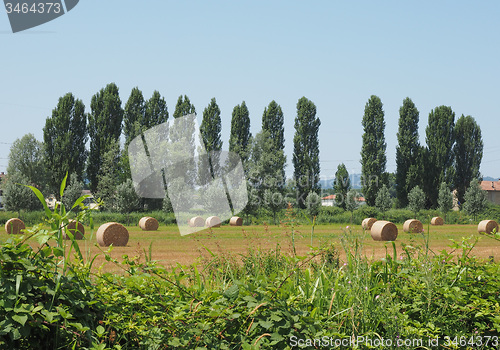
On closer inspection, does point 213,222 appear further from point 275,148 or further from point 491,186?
point 491,186

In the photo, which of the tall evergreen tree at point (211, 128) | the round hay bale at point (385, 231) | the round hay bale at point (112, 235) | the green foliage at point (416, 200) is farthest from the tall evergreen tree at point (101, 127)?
the round hay bale at point (385, 231)

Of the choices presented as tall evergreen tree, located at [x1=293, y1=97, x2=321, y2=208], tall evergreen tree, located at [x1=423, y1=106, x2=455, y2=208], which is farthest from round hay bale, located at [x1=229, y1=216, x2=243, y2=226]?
tall evergreen tree, located at [x1=423, y1=106, x2=455, y2=208]

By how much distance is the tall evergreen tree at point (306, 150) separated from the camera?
131 feet

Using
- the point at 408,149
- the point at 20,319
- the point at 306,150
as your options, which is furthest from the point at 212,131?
the point at 20,319

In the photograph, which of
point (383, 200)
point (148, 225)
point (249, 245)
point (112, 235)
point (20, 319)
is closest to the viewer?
point (20, 319)

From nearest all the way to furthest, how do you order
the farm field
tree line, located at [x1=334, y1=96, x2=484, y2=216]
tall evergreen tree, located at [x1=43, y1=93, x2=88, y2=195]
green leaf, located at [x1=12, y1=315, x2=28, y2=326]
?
green leaf, located at [x1=12, y1=315, x2=28, y2=326] → the farm field → tall evergreen tree, located at [x1=43, y1=93, x2=88, y2=195] → tree line, located at [x1=334, y1=96, x2=484, y2=216]

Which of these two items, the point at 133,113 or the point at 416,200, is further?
the point at 133,113

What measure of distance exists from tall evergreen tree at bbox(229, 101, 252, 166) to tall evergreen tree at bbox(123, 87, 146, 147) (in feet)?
26.5

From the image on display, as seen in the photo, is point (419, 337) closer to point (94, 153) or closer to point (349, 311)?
point (349, 311)

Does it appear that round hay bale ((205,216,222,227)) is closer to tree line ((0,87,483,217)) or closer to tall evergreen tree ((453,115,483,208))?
tree line ((0,87,483,217))

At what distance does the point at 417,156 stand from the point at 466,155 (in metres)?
5.55

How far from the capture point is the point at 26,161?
4819cm

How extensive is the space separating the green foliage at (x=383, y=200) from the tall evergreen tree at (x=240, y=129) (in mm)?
12077

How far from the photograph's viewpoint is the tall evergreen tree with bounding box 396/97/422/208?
135 ft
